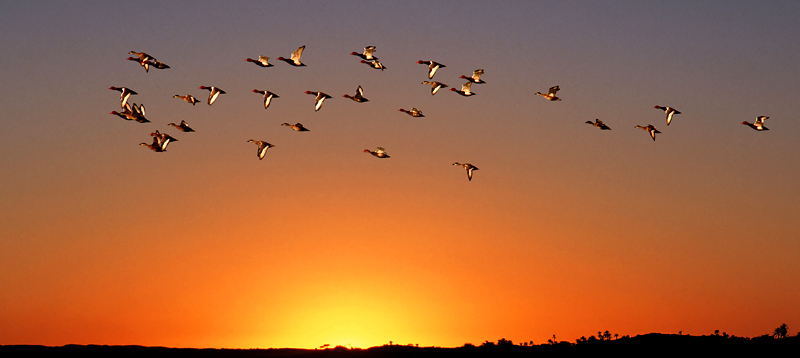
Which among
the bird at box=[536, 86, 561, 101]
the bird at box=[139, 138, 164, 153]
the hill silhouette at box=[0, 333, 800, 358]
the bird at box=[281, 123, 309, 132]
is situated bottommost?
the hill silhouette at box=[0, 333, 800, 358]

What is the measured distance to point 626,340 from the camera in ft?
258

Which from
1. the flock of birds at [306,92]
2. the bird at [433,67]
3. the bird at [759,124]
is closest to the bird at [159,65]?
the flock of birds at [306,92]

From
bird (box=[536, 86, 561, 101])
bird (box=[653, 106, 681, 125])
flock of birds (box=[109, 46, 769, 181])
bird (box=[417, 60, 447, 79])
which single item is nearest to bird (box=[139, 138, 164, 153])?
flock of birds (box=[109, 46, 769, 181])

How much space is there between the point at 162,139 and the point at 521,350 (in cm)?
3014

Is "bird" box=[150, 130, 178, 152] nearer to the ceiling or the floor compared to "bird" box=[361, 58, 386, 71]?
nearer to the floor

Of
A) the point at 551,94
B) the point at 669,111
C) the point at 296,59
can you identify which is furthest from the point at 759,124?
the point at 296,59

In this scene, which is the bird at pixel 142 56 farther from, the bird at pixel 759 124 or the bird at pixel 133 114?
the bird at pixel 759 124

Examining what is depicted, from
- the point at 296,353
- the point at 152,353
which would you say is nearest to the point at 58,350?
the point at 152,353

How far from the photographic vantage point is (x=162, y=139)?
7362 cm

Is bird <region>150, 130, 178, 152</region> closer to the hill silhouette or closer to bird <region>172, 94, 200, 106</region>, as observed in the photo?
bird <region>172, 94, 200, 106</region>

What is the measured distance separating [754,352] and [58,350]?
51684mm

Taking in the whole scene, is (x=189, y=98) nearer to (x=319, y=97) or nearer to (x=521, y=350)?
(x=319, y=97)

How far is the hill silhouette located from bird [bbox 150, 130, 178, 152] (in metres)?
16.8

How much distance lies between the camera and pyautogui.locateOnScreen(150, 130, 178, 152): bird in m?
73.1
